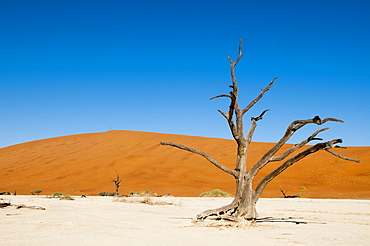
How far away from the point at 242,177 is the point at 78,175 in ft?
122

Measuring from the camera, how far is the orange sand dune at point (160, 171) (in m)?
30.3

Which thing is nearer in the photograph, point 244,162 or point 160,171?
point 244,162

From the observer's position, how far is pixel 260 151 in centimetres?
4853

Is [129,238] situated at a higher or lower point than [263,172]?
lower

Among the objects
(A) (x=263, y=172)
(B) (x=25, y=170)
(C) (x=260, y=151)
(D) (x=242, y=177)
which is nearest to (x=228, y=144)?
(C) (x=260, y=151)

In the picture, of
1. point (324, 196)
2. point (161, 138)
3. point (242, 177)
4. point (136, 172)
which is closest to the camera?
point (242, 177)

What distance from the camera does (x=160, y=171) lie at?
40750mm

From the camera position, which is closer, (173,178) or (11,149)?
(173,178)

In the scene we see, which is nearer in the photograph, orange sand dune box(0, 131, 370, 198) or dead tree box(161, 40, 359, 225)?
dead tree box(161, 40, 359, 225)

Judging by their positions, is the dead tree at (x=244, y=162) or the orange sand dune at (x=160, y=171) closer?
the dead tree at (x=244, y=162)

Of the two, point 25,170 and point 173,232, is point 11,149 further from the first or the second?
point 173,232

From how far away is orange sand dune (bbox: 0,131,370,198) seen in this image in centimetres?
3027

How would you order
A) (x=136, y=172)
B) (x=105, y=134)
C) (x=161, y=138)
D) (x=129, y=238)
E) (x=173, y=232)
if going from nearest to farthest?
(x=129, y=238) → (x=173, y=232) → (x=136, y=172) → (x=161, y=138) → (x=105, y=134)

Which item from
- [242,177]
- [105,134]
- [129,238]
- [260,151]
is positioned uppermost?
[105,134]
